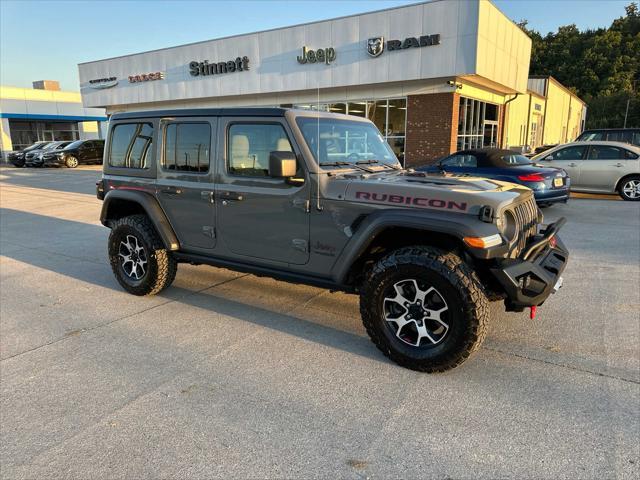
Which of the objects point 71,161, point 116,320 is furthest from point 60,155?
point 116,320

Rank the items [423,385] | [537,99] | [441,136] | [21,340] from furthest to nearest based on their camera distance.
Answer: [537,99], [441,136], [21,340], [423,385]

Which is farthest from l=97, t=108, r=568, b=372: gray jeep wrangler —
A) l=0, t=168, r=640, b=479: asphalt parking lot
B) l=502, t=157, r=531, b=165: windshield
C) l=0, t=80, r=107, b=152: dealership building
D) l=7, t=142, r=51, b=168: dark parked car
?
l=0, t=80, r=107, b=152: dealership building

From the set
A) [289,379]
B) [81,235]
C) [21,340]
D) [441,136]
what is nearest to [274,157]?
[289,379]

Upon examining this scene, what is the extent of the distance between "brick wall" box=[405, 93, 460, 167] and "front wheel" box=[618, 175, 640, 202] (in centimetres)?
638

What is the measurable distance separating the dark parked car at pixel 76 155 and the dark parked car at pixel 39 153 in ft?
0.85

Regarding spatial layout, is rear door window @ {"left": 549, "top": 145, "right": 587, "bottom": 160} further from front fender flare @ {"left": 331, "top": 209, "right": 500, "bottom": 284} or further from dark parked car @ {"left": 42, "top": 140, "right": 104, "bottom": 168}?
dark parked car @ {"left": 42, "top": 140, "right": 104, "bottom": 168}

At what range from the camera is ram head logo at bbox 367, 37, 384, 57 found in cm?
1703

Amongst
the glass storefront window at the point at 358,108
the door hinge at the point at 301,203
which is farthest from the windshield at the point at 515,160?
the glass storefront window at the point at 358,108

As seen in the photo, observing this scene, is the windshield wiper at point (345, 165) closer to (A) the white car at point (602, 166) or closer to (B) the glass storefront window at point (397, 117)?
(A) the white car at point (602, 166)

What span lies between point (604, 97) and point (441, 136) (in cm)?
6145

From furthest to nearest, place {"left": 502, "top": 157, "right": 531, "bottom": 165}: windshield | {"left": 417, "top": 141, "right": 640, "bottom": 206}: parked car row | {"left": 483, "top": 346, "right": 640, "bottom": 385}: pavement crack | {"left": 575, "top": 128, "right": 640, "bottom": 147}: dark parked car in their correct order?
{"left": 575, "top": 128, "right": 640, "bottom": 147}: dark parked car, {"left": 502, "top": 157, "right": 531, "bottom": 165}: windshield, {"left": 417, "top": 141, "right": 640, "bottom": 206}: parked car row, {"left": 483, "top": 346, "right": 640, "bottom": 385}: pavement crack

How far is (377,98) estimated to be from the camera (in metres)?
19.0

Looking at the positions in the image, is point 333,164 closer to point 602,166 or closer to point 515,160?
point 515,160

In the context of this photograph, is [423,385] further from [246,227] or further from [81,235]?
[81,235]
